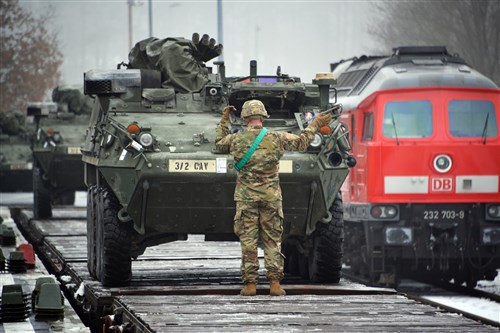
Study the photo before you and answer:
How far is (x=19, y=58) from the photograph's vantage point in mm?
56906

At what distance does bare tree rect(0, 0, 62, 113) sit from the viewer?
5481 cm

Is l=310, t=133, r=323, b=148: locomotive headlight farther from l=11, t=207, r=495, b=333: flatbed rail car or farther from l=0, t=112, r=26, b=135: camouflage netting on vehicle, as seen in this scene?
l=0, t=112, r=26, b=135: camouflage netting on vehicle

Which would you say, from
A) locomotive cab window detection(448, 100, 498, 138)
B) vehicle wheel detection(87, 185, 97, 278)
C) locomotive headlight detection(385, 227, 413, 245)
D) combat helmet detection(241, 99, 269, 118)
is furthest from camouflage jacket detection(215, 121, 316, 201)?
locomotive cab window detection(448, 100, 498, 138)

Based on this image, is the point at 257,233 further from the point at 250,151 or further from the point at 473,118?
the point at 473,118

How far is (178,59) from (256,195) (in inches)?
134

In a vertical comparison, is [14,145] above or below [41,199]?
above

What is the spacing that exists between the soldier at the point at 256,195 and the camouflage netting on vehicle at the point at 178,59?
2.82 metres

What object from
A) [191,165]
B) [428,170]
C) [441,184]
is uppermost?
Result: [191,165]

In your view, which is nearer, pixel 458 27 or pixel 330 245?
pixel 330 245

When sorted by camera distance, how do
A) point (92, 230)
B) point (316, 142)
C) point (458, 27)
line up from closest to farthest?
point (316, 142) → point (92, 230) → point (458, 27)

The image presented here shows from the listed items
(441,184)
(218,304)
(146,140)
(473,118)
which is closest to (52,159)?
(441,184)

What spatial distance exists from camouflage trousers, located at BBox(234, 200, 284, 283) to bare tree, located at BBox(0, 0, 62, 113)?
41.2 meters

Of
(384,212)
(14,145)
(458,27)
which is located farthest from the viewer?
(458,27)

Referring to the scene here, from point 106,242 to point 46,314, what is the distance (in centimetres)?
152
